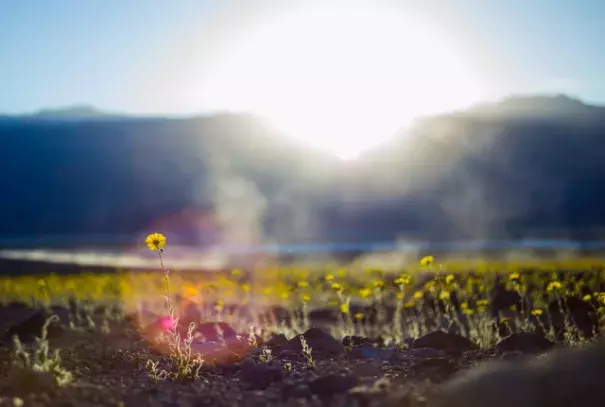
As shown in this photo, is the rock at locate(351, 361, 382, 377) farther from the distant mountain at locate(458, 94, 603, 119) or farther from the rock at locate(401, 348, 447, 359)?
the distant mountain at locate(458, 94, 603, 119)

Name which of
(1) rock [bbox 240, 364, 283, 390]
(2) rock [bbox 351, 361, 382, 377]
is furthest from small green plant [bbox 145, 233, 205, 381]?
(2) rock [bbox 351, 361, 382, 377]

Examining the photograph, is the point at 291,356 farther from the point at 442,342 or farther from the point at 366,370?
the point at 442,342

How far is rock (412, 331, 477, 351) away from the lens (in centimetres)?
603

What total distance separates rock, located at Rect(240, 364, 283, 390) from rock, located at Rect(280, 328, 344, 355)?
979mm

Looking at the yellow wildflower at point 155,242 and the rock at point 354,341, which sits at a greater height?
the yellow wildflower at point 155,242

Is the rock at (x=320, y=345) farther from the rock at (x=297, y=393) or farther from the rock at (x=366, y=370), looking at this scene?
the rock at (x=297, y=393)

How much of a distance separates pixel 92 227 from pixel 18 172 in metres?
18.9

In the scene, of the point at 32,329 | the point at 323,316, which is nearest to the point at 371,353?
the point at 32,329

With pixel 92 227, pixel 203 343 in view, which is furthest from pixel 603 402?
pixel 92 227

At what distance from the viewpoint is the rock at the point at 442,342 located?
19.8 ft

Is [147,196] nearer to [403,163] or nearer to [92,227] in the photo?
[92,227]

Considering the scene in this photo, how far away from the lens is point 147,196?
80500mm

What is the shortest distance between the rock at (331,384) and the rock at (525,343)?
1885 millimetres

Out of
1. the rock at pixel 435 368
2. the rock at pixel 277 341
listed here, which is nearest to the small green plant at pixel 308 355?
the rock at pixel 277 341
